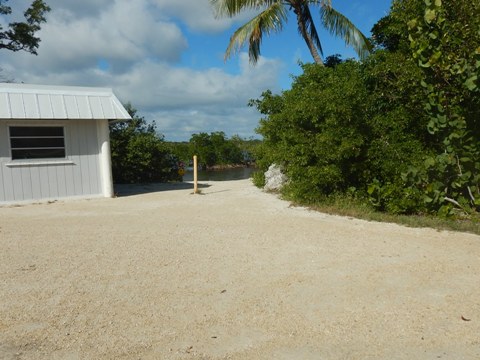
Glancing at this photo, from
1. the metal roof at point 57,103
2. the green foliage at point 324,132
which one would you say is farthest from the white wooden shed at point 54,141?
the green foliage at point 324,132

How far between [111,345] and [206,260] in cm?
232

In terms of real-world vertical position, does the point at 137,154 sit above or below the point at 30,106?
below

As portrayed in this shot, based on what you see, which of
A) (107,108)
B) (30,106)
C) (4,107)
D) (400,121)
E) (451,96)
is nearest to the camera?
(451,96)

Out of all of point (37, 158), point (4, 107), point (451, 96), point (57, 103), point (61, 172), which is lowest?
point (61, 172)

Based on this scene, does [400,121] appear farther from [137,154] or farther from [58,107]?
[137,154]

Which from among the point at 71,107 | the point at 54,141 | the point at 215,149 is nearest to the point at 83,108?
the point at 71,107

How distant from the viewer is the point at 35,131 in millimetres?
10922

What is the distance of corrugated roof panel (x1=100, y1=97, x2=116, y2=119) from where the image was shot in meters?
11.3

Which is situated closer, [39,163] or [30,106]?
[30,106]

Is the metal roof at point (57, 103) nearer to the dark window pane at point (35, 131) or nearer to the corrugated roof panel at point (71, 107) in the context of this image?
the corrugated roof panel at point (71, 107)

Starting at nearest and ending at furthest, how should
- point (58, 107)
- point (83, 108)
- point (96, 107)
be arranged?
point (58, 107) < point (83, 108) < point (96, 107)

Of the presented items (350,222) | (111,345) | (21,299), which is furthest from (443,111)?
(21,299)

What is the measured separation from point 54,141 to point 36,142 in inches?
17.4

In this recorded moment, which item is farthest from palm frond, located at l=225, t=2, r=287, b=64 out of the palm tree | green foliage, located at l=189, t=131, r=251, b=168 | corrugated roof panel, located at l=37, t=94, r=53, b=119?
green foliage, located at l=189, t=131, r=251, b=168
